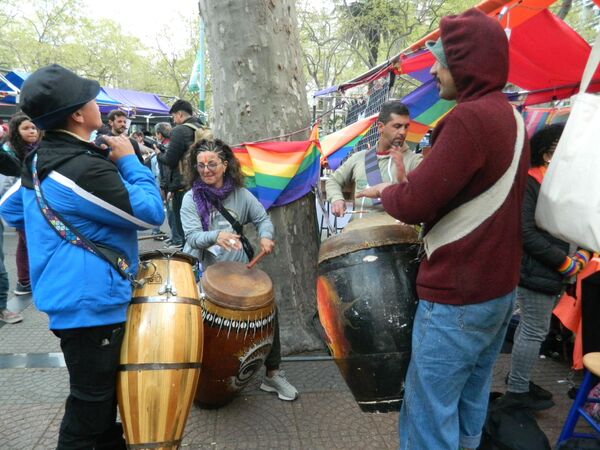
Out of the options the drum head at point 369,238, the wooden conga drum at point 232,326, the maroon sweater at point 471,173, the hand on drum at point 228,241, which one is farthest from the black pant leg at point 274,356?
the maroon sweater at point 471,173

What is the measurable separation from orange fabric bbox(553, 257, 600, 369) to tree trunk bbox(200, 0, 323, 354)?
1932 mm

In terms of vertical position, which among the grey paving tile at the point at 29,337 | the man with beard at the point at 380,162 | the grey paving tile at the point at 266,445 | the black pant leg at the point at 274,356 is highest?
A: the man with beard at the point at 380,162

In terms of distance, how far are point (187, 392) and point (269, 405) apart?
3.58 feet

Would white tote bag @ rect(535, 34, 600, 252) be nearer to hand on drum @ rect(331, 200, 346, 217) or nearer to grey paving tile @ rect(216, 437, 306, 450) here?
hand on drum @ rect(331, 200, 346, 217)

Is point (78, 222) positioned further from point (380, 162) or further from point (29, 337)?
point (29, 337)

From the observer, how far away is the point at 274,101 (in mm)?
3439

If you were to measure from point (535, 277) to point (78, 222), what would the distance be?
2.65 metres

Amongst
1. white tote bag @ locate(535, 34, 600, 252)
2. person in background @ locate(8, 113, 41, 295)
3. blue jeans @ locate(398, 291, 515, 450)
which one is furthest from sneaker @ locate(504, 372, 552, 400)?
person in background @ locate(8, 113, 41, 295)

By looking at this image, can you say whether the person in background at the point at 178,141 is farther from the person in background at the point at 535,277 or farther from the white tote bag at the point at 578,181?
the white tote bag at the point at 578,181

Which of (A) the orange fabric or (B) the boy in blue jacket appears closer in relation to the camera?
(B) the boy in blue jacket

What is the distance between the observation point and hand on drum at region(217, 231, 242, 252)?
101 inches

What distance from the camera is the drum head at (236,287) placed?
95.9 inches

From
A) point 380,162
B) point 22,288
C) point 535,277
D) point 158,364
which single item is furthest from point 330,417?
point 22,288

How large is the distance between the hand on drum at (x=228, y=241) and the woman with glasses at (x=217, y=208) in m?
0.16
